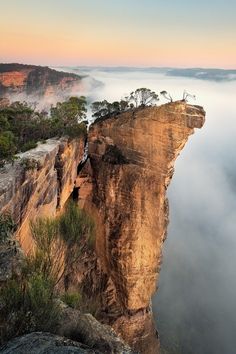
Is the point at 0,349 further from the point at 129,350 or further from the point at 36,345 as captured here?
the point at 129,350

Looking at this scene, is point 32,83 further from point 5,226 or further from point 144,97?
point 5,226

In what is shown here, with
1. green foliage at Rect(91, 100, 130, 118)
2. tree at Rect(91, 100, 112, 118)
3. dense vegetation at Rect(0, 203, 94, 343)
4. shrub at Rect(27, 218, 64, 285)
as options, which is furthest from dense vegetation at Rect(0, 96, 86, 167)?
dense vegetation at Rect(0, 203, 94, 343)

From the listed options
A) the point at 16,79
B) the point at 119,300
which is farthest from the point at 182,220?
the point at 119,300

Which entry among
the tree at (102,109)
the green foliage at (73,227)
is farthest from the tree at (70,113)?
the green foliage at (73,227)

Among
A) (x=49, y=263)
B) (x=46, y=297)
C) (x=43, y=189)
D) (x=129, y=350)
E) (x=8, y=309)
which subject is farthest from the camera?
(x=43, y=189)

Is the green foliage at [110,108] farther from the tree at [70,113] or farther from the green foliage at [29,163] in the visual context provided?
the green foliage at [29,163]

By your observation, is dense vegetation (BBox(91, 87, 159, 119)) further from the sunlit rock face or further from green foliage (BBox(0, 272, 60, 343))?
green foliage (BBox(0, 272, 60, 343))
